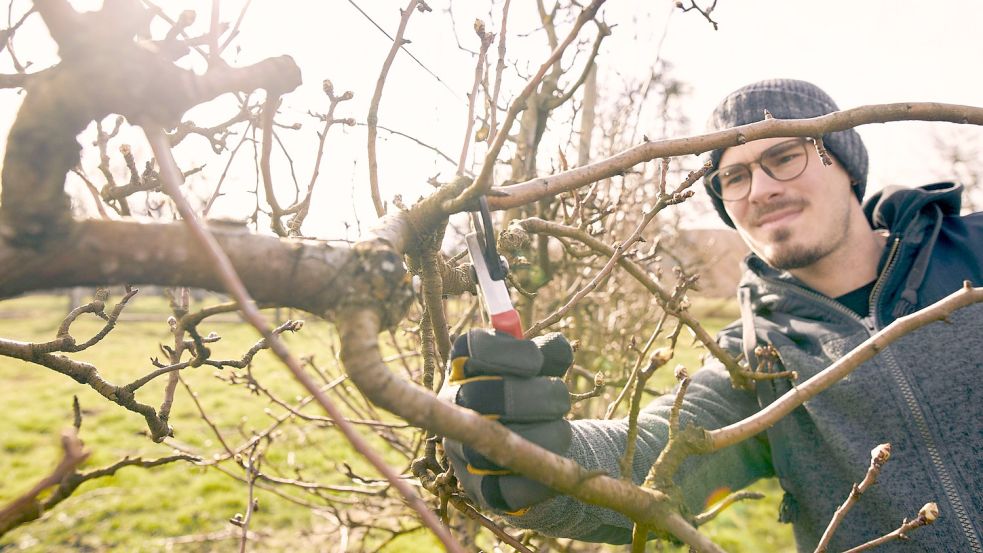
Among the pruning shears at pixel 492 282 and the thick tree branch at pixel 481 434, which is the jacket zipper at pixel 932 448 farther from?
the pruning shears at pixel 492 282

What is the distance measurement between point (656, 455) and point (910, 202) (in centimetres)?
180

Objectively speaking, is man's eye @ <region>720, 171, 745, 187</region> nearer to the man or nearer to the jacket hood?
the man

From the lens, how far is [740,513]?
5.30m

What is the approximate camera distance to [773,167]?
2594 millimetres

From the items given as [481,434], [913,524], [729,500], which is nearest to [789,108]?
[729,500]

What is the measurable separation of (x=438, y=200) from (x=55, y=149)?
1.90 feet

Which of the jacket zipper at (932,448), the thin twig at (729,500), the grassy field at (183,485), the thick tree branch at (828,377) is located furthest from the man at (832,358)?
the grassy field at (183,485)

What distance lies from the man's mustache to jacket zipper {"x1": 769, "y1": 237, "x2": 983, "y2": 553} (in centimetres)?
43

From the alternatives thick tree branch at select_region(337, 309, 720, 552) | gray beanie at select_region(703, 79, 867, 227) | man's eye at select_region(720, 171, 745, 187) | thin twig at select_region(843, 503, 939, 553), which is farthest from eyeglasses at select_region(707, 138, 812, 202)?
thick tree branch at select_region(337, 309, 720, 552)

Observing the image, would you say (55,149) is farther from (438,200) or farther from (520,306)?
(520,306)

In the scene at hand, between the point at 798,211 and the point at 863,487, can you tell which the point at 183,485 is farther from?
the point at 863,487

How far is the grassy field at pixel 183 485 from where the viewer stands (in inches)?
179

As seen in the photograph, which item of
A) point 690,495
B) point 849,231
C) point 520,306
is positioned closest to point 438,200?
point 690,495

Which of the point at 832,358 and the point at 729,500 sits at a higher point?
the point at 832,358
